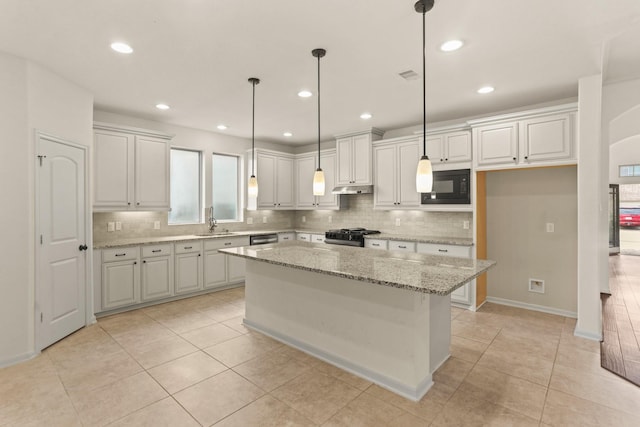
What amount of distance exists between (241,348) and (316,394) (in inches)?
42.5

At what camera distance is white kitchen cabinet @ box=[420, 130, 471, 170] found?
4453 mm

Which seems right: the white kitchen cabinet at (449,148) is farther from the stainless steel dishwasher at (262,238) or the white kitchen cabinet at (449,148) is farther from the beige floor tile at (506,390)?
the stainless steel dishwasher at (262,238)

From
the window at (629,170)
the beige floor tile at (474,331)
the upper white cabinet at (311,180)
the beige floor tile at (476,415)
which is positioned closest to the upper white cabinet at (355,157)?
the upper white cabinet at (311,180)

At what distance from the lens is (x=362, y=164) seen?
551 cm

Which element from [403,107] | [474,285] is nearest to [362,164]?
[403,107]

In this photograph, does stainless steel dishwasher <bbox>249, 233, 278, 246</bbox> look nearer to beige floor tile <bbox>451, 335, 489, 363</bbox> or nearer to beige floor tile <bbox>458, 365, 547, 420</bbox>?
beige floor tile <bbox>451, 335, 489, 363</bbox>

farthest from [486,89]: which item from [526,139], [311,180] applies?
[311,180]

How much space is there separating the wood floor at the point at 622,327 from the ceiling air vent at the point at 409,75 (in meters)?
3.10

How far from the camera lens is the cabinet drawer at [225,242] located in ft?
16.9

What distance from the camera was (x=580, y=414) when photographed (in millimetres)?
2193

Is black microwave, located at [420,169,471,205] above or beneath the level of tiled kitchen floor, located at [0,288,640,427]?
above

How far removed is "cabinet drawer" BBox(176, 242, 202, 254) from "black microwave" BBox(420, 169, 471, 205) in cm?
348

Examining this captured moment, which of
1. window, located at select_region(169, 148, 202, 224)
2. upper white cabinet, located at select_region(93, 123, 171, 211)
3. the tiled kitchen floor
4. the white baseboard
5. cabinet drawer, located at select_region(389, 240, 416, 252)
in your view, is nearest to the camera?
the tiled kitchen floor

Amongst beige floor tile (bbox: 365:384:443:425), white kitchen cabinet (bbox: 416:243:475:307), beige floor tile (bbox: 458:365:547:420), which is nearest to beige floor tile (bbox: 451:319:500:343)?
white kitchen cabinet (bbox: 416:243:475:307)
